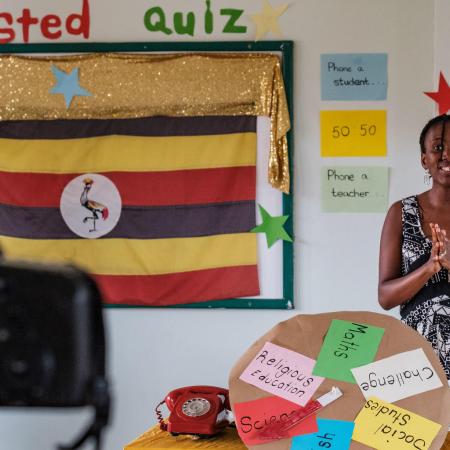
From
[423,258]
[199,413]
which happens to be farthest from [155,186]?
[199,413]

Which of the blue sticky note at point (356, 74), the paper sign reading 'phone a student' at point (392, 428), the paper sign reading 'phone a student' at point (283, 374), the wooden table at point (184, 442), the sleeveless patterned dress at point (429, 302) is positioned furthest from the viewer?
the blue sticky note at point (356, 74)

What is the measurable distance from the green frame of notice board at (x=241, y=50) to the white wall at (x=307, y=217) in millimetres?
34

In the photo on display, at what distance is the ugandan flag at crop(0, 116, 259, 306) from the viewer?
3.43 m

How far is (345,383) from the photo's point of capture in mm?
1654

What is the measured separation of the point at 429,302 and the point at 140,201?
59.3 inches

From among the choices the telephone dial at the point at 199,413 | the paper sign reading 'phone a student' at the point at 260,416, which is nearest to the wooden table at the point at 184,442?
the telephone dial at the point at 199,413

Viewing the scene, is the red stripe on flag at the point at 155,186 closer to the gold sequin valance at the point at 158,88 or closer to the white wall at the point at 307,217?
the gold sequin valance at the point at 158,88

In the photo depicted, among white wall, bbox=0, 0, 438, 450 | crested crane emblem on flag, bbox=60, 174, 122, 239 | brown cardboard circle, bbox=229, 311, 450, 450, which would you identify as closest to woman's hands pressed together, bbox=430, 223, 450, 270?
brown cardboard circle, bbox=229, 311, 450, 450

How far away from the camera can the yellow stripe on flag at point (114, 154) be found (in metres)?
3.44

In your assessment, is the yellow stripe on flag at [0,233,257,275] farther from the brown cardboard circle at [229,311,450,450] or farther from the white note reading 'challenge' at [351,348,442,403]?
the white note reading 'challenge' at [351,348,442,403]

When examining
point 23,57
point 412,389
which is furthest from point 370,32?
point 412,389

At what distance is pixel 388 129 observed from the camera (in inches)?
133

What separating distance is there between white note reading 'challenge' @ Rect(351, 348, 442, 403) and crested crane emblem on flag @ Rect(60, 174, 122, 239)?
2.01m

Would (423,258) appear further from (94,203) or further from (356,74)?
(94,203)
